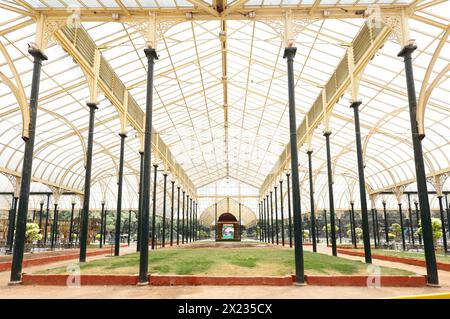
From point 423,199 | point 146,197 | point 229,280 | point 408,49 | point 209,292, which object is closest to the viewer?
point 209,292

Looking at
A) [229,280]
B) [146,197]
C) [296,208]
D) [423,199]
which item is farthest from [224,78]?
[229,280]

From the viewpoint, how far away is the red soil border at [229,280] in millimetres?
8230

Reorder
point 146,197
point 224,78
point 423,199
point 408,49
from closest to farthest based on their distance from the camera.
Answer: point 423,199
point 146,197
point 408,49
point 224,78

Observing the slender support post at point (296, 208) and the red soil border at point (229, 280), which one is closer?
the red soil border at point (229, 280)

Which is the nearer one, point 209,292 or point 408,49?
point 209,292

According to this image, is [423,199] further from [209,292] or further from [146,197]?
[146,197]

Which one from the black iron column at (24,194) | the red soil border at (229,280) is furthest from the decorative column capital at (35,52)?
the red soil border at (229,280)

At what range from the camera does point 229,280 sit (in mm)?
8242

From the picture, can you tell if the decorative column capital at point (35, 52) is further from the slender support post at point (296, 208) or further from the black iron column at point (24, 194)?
the slender support post at point (296, 208)

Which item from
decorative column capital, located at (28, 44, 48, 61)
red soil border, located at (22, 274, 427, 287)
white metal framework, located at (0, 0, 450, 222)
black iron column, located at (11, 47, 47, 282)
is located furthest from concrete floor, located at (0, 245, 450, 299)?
decorative column capital, located at (28, 44, 48, 61)

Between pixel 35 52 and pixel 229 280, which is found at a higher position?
pixel 35 52

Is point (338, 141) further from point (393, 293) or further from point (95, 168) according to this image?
point (95, 168)

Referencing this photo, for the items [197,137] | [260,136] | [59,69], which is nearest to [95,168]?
[197,137]

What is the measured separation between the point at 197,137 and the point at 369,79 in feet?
69.5
